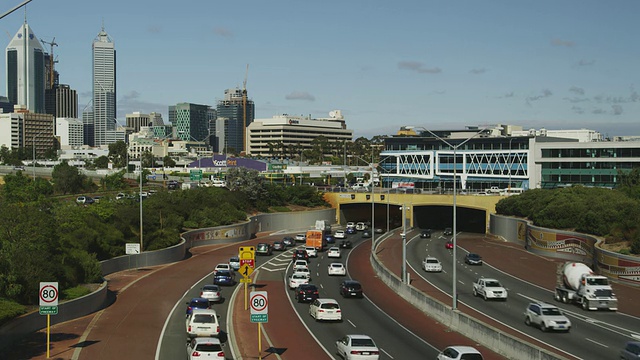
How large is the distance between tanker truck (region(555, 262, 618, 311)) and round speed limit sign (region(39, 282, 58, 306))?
29.4 meters

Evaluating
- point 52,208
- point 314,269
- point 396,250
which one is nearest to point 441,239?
point 396,250

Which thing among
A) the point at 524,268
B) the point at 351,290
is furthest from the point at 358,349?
the point at 524,268

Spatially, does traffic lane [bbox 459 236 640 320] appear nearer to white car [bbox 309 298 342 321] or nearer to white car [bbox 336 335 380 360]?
white car [bbox 309 298 342 321]

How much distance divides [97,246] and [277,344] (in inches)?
1125

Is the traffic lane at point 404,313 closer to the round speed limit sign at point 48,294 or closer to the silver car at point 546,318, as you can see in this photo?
the silver car at point 546,318

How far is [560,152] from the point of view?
129750 millimetres

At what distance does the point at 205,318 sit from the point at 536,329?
16.1 m

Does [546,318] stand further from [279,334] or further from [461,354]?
[279,334]

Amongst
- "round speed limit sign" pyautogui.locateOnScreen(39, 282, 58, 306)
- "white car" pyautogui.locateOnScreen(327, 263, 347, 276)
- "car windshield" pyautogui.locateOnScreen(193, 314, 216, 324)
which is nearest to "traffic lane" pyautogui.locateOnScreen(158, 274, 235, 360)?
"car windshield" pyautogui.locateOnScreen(193, 314, 216, 324)

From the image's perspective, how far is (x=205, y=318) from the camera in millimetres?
32719

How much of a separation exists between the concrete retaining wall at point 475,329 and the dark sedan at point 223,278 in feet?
38.9

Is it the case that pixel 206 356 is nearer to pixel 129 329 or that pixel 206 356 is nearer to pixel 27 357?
pixel 27 357

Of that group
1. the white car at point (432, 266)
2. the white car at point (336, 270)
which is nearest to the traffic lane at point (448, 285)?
the white car at point (432, 266)

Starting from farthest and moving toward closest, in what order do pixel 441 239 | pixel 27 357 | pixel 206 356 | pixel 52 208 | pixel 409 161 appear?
pixel 409 161, pixel 441 239, pixel 52 208, pixel 27 357, pixel 206 356
